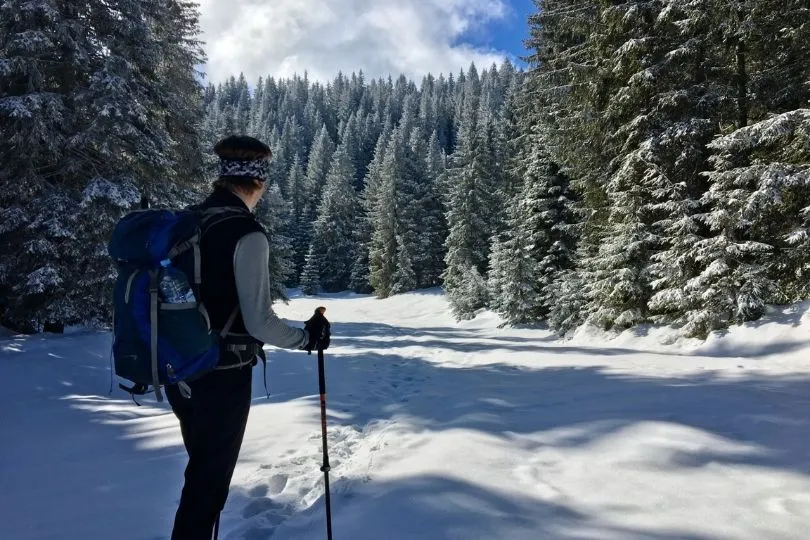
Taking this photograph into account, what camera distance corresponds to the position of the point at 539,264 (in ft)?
65.9

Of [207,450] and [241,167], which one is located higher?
[241,167]

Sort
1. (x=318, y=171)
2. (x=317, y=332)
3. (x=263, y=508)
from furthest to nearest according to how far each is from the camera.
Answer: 1. (x=318, y=171)
2. (x=263, y=508)
3. (x=317, y=332)

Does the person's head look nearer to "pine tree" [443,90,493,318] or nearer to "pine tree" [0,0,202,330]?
"pine tree" [0,0,202,330]

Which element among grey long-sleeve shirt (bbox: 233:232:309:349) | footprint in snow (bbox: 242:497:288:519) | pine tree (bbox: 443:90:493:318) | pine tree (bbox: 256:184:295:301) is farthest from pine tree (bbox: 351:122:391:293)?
grey long-sleeve shirt (bbox: 233:232:309:349)

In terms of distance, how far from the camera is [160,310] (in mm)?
2447

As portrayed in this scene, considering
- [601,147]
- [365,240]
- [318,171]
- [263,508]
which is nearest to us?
[263,508]

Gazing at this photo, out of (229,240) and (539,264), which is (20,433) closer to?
(229,240)

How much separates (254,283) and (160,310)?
1.57ft

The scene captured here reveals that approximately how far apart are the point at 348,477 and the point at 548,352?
7.36 meters

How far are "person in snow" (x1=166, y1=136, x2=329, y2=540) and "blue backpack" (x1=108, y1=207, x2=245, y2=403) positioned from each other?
7 centimetres

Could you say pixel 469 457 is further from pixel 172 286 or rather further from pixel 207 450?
pixel 172 286

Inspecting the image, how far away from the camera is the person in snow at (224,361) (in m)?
2.52

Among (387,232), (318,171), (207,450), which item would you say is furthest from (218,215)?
(318,171)

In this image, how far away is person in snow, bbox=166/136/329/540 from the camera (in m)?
2.52
